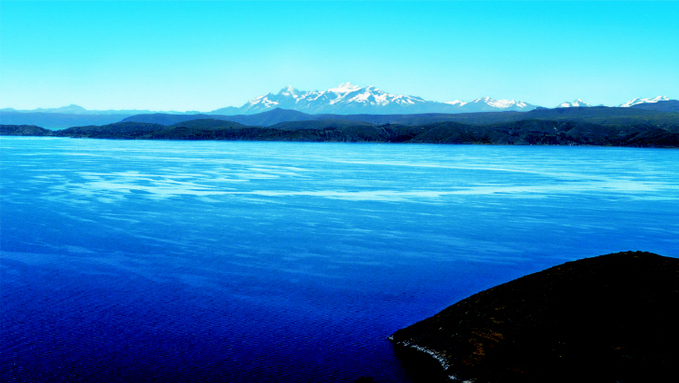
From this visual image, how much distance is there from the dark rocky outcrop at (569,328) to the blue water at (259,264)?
1.30m

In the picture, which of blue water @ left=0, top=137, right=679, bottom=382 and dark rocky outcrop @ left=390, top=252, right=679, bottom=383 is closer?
dark rocky outcrop @ left=390, top=252, right=679, bottom=383

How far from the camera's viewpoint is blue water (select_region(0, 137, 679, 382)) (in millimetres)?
11727

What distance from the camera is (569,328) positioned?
10609 millimetres

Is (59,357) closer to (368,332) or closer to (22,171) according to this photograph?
(368,332)

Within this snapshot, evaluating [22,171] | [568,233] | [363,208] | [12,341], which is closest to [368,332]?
[12,341]

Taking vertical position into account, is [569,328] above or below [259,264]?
above

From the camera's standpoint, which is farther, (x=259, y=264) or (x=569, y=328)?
(x=259, y=264)

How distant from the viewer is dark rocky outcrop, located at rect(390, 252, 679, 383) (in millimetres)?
9695

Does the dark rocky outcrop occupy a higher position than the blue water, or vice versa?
the dark rocky outcrop

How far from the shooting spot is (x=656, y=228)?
27672 millimetres

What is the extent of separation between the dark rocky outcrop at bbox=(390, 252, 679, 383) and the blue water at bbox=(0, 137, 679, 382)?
1301 millimetres

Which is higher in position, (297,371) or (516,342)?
(516,342)

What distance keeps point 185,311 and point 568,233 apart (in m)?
18.3

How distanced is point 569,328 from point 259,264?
37.3 feet
